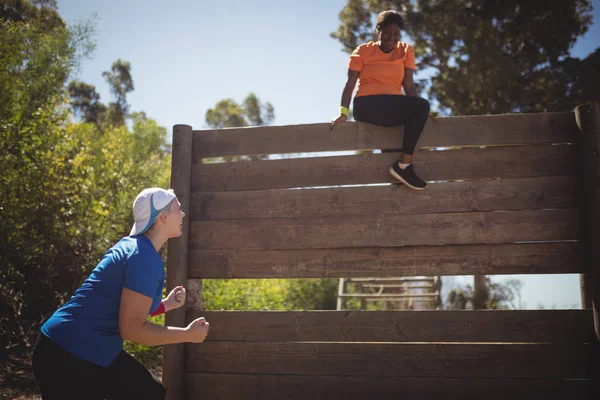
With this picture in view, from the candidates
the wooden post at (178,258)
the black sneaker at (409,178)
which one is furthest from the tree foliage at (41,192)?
the black sneaker at (409,178)

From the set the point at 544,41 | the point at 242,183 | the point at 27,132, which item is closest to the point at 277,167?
the point at 242,183

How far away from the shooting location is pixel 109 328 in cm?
235

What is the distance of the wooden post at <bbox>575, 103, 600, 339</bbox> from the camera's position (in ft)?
11.5

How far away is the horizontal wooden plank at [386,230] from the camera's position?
3.70m

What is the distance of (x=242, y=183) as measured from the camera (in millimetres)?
4203

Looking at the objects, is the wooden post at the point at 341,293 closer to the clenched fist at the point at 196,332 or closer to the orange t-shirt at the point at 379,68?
the orange t-shirt at the point at 379,68

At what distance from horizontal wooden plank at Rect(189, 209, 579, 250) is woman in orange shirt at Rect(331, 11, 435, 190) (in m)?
0.38

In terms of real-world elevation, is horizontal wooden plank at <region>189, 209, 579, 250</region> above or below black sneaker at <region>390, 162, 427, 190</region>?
below

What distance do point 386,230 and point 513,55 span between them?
438 inches

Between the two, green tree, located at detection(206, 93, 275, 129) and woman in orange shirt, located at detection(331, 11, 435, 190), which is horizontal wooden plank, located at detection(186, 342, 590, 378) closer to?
woman in orange shirt, located at detection(331, 11, 435, 190)

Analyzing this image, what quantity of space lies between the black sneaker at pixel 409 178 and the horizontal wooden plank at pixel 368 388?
1458 millimetres

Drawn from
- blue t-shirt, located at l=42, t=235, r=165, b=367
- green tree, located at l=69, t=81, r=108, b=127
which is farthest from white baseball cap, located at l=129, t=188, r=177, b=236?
green tree, located at l=69, t=81, r=108, b=127

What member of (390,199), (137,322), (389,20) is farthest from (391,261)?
(137,322)

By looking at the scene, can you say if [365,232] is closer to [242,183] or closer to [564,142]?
[242,183]
